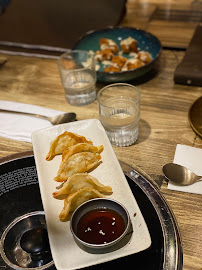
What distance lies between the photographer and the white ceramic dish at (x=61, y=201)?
81 centimetres

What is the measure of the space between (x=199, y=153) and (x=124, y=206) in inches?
16.4

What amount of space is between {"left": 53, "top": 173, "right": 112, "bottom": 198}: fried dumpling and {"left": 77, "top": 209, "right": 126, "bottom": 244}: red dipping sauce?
0.09 metres

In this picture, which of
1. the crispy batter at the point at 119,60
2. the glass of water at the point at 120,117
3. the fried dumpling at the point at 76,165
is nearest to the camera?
the fried dumpling at the point at 76,165

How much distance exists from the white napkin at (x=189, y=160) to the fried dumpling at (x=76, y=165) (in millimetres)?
264

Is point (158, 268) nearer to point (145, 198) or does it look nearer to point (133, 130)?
point (145, 198)

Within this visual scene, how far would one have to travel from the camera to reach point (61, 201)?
3.25ft

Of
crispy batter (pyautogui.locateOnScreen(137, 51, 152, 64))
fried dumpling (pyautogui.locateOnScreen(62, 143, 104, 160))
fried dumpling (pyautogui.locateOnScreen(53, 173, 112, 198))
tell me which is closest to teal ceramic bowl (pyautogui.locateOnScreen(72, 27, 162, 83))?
crispy batter (pyautogui.locateOnScreen(137, 51, 152, 64))

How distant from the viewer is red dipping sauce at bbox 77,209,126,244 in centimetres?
84

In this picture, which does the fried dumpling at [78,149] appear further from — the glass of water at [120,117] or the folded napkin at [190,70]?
the folded napkin at [190,70]

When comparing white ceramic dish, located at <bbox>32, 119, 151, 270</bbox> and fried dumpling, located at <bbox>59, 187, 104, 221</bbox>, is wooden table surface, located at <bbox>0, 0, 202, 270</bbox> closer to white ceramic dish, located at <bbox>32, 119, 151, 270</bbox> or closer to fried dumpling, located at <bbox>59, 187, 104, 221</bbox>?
white ceramic dish, located at <bbox>32, 119, 151, 270</bbox>

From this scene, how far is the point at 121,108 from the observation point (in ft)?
4.08

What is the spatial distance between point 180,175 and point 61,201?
15.4 inches

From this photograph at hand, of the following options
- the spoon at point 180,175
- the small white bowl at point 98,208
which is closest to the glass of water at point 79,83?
the spoon at point 180,175

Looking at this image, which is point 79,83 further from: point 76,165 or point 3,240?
point 3,240
